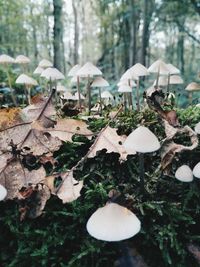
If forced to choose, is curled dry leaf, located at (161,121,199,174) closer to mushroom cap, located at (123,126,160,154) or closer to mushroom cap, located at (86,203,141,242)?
mushroom cap, located at (123,126,160,154)

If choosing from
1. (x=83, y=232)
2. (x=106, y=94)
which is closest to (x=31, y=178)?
(x=83, y=232)

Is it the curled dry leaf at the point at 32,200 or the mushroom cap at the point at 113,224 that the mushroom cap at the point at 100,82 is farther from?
the mushroom cap at the point at 113,224

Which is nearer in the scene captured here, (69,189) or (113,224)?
(113,224)

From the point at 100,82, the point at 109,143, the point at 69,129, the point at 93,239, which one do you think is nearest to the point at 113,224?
the point at 93,239

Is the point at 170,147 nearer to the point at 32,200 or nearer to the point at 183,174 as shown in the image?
the point at 183,174

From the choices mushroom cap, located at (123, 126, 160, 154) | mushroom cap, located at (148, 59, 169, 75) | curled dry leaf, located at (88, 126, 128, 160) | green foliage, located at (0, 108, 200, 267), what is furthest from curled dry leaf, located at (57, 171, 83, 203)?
mushroom cap, located at (148, 59, 169, 75)

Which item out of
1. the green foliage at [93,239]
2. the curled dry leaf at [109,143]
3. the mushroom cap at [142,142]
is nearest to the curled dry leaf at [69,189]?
the green foliage at [93,239]
